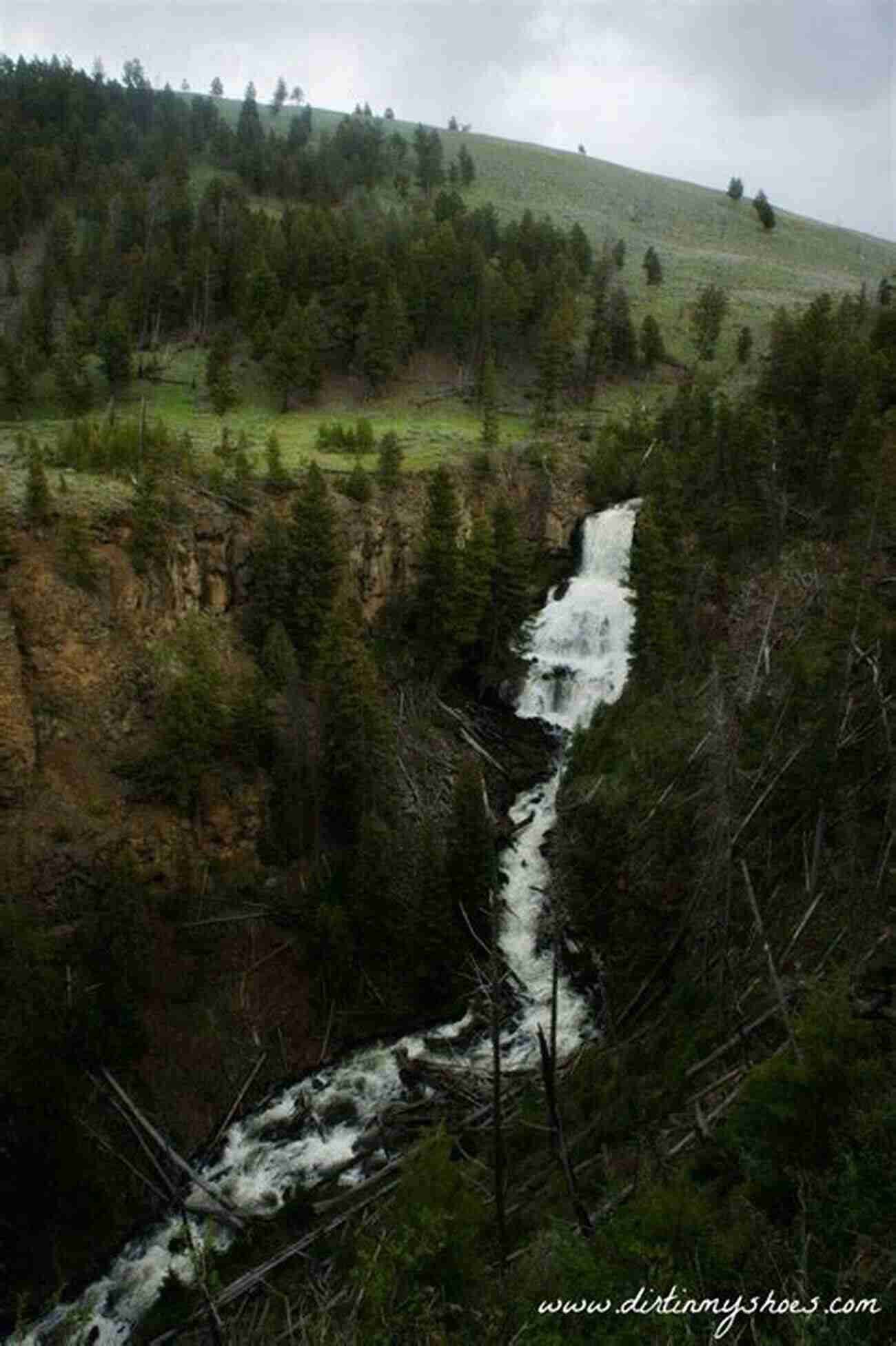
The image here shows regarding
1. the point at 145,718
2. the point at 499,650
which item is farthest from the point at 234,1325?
the point at 499,650

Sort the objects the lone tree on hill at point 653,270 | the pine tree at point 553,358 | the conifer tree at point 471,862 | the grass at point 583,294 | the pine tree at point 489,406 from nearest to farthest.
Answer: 1. the conifer tree at point 471,862
2. the pine tree at point 489,406
3. the grass at point 583,294
4. the pine tree at point 553,358
5. the lone tree on hill at point 653,270

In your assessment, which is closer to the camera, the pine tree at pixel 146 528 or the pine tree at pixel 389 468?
the pine tree at pixel 146 528

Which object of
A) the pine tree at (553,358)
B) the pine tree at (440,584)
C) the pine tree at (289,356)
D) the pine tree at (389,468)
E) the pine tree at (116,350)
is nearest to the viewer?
the pine tree at (440,584)

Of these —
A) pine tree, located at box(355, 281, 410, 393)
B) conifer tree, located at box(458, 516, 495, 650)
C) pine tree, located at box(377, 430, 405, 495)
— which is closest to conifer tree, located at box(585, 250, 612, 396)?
pine tree, located at box(355, 281, 410, 393)

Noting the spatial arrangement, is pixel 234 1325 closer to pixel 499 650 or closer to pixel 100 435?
pixel 499 650

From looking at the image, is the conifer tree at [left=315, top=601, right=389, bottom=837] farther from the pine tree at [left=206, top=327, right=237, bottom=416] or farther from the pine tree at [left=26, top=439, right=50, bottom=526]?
the pine tree at [left=206, top=327, right=237, bottom=416]

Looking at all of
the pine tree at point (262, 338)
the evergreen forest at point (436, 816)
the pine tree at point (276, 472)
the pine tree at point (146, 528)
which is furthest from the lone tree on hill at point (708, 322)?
the pine tree at point (146, 528)

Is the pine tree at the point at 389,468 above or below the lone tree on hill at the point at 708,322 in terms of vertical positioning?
below

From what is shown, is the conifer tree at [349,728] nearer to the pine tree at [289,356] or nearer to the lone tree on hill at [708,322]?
the pine tree at [289,356]
